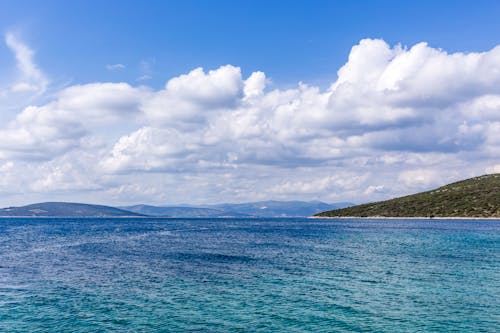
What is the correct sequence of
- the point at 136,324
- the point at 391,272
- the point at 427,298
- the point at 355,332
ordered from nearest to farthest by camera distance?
the point at 355,332 < the point at 136,324 < the point at 427,298 < the point at 391,272

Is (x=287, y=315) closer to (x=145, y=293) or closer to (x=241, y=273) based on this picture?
(x=145, y=293)

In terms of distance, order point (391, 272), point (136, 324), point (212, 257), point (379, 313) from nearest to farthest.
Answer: point (136, 324) < point (379, 313) < point (391, 272) < point (212, 257)

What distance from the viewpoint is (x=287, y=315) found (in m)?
41.7

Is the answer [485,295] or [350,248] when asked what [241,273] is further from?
[350,248]

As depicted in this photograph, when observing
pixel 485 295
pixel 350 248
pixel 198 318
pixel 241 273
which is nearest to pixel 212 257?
pixel 241 273

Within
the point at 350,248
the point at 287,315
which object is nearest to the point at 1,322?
the point at 287,315

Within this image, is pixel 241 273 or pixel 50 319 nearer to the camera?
pixel 50 319

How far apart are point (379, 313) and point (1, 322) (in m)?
38.1

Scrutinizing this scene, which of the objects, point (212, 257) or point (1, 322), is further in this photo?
point (212, 257)

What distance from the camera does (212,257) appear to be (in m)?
88.6

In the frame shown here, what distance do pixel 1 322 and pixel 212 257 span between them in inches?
2019

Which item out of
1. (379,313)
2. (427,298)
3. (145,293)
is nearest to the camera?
(379,313)

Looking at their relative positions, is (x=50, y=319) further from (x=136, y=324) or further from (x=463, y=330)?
(x=463, y=330)

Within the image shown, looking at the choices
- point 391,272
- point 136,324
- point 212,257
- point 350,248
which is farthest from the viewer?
point 350,248
